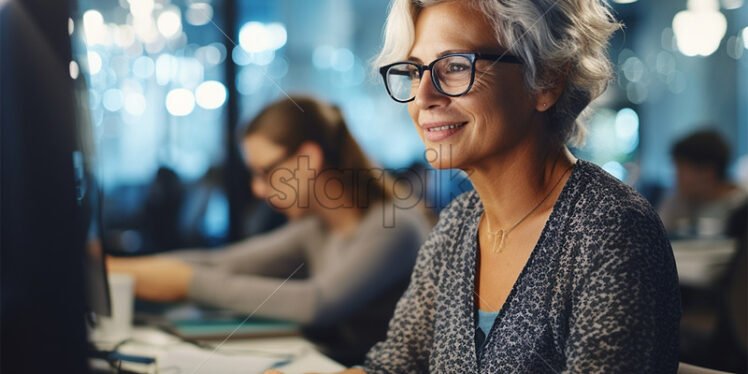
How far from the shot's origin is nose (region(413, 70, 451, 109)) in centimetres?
99

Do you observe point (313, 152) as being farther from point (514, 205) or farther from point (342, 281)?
point (514, 205)

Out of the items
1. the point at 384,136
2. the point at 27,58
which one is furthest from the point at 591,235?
the point at 384,136

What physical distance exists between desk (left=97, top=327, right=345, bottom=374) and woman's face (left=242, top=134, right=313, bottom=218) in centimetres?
64

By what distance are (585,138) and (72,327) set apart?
0.87m

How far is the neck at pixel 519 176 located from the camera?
0.99m

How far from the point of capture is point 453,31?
982 mm

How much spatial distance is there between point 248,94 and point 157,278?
2.11m

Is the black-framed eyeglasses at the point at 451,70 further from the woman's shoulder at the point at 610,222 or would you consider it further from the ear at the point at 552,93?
the woman's shoulder at the point at 610,222

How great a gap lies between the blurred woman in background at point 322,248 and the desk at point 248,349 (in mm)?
213

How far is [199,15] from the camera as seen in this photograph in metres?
4.16

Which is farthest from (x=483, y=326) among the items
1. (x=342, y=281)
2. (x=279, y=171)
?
(x=279, y=171)

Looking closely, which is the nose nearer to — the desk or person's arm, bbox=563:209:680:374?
person's arm, bbox=563:209:680:374

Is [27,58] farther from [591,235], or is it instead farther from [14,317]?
[591,235]

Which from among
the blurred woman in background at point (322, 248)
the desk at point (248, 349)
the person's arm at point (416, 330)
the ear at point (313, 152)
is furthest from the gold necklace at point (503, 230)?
the ear at point (313, 152)
